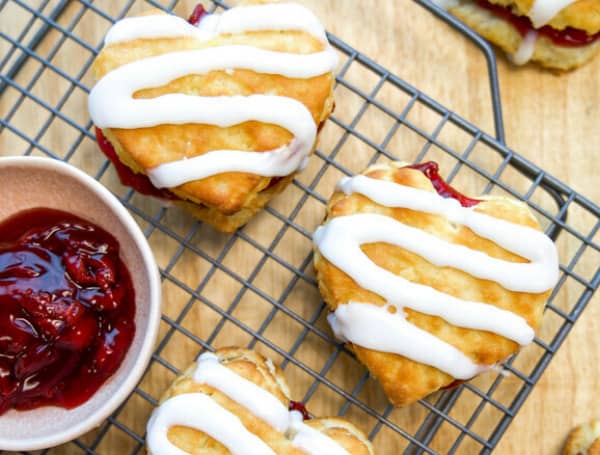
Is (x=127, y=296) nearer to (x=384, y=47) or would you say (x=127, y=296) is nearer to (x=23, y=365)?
(x=23, y=365)

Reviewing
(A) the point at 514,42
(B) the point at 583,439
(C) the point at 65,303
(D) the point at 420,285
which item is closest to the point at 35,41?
(C) the point at 65,303

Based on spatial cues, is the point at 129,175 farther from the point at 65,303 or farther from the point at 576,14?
the point at 576,14

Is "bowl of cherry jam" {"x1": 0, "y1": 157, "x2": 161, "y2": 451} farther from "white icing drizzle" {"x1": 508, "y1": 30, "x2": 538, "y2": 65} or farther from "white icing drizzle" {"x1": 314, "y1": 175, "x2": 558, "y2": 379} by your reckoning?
"white icing drizzle" {"x1": 508, "y1": 30, "x2": 538, "y2": 65}

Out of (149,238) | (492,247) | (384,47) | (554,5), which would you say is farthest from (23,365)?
(554,5)

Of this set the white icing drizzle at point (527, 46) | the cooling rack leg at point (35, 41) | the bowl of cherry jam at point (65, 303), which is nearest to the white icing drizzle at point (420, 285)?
the bowl of cherry jam at point (65, 303)

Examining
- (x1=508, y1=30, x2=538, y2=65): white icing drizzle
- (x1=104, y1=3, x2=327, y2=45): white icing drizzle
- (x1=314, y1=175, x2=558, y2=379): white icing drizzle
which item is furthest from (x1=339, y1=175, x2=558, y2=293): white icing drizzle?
(x1=508, y1=30, x2=538, y2=65): white icing drizzle

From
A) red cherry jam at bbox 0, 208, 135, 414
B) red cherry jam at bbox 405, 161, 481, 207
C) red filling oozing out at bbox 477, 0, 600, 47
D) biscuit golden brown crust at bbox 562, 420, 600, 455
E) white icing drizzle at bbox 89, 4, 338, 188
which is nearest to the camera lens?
red cherry jam at bbox 0, 208, 135, 414
